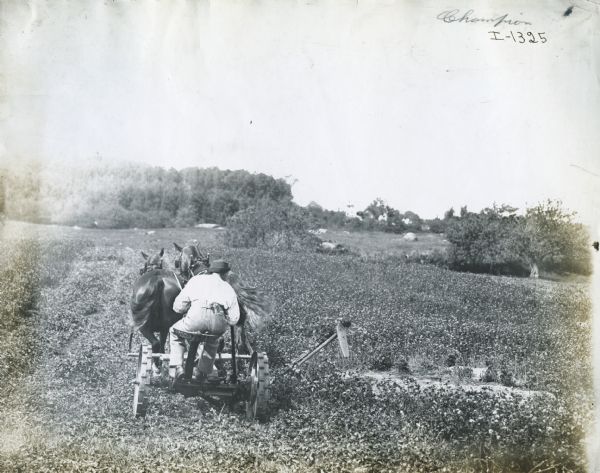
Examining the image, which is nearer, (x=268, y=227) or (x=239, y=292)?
(x=239, y=292)

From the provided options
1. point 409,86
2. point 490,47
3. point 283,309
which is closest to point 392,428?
point 283,309

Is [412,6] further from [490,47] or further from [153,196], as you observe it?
[153,196]

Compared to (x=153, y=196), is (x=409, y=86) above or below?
above

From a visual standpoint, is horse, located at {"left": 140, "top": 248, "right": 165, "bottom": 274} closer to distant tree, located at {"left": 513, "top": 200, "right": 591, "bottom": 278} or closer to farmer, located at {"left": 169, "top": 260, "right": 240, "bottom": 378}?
farmer, located at {"left": 169, "top": 260, "right": 240, "bottom": 378}

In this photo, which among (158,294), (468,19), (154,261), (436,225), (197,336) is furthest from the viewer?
(436,225)

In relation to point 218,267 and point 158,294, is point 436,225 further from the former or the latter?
point 158,294

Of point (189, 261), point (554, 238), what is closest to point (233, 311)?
point (189, 261)
